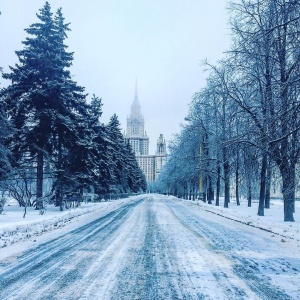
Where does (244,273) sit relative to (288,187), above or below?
below

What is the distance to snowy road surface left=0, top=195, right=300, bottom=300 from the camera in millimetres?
4672

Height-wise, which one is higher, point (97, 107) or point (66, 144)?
point (97, 107)

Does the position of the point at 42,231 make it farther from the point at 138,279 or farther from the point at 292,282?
the point at 292,282

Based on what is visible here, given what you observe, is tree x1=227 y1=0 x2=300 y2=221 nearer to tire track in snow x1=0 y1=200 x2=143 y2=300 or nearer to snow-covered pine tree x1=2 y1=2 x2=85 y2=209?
tire track in snow x1=0 y1=200 x2=143 y2=300

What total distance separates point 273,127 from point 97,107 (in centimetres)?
3030

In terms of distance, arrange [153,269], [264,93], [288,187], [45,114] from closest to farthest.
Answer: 1. [153,269]
2. [288,187]
3. [264,93]
4. [45,114]

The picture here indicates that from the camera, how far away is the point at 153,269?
600 cm

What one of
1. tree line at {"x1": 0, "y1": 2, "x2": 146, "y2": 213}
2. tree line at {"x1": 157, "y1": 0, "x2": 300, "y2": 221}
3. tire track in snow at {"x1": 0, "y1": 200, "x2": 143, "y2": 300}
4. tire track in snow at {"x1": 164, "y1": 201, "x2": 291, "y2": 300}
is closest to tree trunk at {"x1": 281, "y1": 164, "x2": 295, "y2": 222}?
tree line at {"x1": 157, "y1": 0, "x2": 300, "y2": 221}

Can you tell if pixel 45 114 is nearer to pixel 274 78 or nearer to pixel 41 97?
pixel 41 97

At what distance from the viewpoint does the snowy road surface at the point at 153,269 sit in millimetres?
4672

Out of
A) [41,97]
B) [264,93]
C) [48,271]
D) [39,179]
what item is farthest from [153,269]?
[41,97]

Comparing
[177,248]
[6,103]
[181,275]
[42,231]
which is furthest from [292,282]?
[6,103]

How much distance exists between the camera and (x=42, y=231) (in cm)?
1137

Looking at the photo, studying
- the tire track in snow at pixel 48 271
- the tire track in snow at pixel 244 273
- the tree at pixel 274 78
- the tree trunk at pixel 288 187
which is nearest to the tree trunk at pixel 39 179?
the tire track in snow at pixel 48 271
